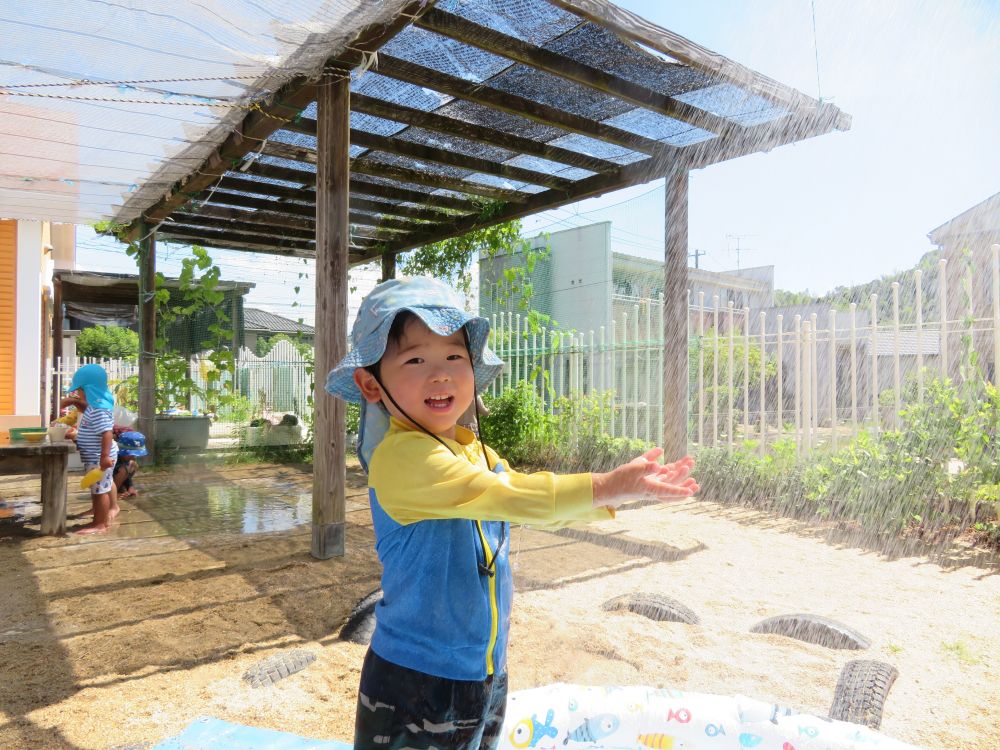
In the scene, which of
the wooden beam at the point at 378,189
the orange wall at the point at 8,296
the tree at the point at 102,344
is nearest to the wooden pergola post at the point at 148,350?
the orange wall at the point at 8,296

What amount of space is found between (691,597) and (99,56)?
14.4ft

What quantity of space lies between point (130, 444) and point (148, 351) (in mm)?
3238

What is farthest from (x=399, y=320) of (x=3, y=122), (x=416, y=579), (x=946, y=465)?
(x=946, y=465)

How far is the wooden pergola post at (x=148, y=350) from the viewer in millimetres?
9609

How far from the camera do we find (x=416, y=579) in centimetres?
143

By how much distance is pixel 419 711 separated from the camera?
1.39 metres

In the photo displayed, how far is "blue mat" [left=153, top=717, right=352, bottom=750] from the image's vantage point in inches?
89.0

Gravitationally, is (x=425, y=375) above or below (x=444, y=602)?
above

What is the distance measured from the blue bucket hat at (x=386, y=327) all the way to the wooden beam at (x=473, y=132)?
4.34 meters

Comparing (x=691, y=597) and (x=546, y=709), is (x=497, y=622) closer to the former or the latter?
(x=546, y=709)

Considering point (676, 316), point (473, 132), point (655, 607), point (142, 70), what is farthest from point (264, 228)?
point (655, 607)

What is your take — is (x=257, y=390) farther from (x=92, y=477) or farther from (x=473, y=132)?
(x=473, y=132)

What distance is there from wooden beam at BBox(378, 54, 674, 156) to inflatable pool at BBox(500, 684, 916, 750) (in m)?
3.94

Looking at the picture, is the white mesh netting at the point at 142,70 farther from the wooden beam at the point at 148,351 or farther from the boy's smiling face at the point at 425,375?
the wooden beam at the point at 148,351
